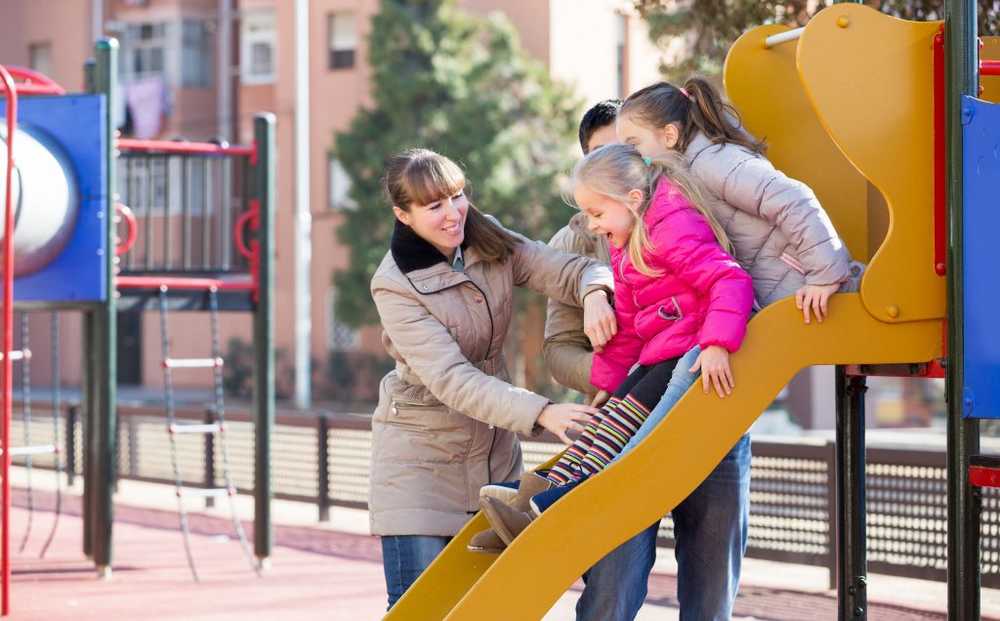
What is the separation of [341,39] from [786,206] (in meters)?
33.0

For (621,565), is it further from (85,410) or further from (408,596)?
(85,410)

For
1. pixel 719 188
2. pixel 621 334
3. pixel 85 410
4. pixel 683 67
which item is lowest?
pixel 85 410

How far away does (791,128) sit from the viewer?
16.7ft

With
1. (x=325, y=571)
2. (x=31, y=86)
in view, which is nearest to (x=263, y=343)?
(x=325, y=571)

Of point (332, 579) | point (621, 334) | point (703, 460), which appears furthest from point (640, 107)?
point (332, 579)

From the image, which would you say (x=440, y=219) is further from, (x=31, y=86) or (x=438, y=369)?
(x=31, y=86)

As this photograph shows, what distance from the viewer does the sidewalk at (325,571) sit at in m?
8.23

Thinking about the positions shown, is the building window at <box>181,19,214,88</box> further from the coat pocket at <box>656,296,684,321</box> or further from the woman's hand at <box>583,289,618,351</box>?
the coat pocket at <box>656,296,684,321</box>

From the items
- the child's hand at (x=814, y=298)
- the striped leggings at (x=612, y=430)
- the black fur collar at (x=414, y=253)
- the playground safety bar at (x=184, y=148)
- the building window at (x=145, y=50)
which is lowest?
the striped leggings at (x=612, y=430)

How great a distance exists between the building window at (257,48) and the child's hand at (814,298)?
3529 cm

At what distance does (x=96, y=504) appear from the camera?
952 cm

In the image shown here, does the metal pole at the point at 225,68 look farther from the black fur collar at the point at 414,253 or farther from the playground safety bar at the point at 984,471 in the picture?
the playground safety bar at the point at 984,471

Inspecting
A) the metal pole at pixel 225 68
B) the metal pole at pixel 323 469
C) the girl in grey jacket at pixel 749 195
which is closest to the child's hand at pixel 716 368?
the girl in grey jacket at pixel 749 195

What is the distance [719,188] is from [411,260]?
3.19 feet
